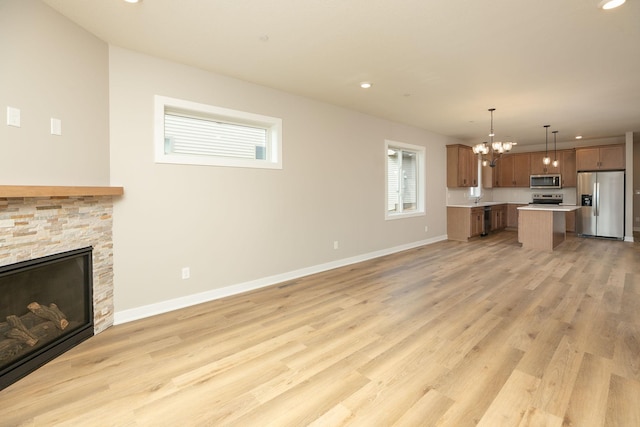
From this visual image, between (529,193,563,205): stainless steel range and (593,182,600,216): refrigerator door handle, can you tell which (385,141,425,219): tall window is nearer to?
(593,182,600,216): refrigerator door handle

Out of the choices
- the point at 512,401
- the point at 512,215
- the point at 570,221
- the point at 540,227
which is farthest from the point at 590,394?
the point at 512,215

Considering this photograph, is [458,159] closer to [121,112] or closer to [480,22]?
[480,22]

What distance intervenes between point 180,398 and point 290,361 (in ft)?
2.54

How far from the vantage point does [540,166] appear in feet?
30.6

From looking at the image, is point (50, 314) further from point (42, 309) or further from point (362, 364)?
point (362, 364)

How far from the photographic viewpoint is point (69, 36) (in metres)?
2.60

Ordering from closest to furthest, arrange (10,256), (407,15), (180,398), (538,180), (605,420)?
(605,420)
(180,398)
(10,256)
(407,15)
(538,180)

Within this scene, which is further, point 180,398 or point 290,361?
point 290,361

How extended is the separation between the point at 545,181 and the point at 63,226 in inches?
437

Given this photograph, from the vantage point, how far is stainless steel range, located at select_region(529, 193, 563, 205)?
9297 mm

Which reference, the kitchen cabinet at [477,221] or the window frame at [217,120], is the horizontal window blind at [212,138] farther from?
the kitchen cabinet at [477,221]

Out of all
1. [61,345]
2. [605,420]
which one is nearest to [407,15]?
[605,420]

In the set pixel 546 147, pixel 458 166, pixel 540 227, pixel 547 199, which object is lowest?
pixel 540 227

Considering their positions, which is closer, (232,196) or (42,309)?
(42,309)
